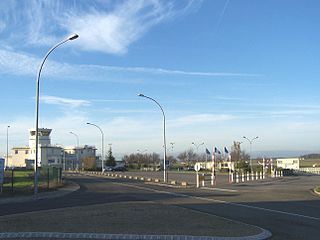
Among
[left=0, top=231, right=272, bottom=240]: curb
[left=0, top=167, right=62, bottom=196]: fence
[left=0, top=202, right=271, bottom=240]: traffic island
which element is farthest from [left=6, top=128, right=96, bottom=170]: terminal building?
[left=0, top=231, right=272, bottom=240]: curb

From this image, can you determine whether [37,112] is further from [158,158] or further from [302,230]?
[158,158]

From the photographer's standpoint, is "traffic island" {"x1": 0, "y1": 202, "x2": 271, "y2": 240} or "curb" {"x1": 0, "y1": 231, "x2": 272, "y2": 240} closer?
"curb" {"x1": 0, "y1": 231, "x2": 272, "y2": 240}

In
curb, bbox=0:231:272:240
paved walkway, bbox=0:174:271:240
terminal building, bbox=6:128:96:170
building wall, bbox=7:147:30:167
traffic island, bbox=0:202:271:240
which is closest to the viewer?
curb, bbox=0:231:272:240

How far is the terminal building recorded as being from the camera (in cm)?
12775

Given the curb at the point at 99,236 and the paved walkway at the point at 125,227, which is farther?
the paved walkway at the point at 125,227

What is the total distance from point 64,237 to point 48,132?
414 feet

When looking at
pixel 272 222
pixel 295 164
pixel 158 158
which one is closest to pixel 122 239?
pixel 272 222

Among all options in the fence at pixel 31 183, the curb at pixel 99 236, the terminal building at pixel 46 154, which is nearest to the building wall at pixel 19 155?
A: the terminal building at pixel 46 154

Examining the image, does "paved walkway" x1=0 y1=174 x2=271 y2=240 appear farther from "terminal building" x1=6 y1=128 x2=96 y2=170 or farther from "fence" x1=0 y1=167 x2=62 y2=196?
"terminal building" x1=6 y1=128 x2=96 y2=170

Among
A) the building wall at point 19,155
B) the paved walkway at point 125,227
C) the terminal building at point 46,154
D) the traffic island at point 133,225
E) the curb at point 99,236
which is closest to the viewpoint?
the curb at point 99,236

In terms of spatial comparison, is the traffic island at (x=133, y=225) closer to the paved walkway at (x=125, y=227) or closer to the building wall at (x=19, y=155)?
the paved walkway at (x=125, y=227)

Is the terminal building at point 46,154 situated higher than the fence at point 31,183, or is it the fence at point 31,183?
the terminal building at point 46,154

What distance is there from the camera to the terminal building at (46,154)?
419 feet

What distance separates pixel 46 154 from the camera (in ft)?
430
